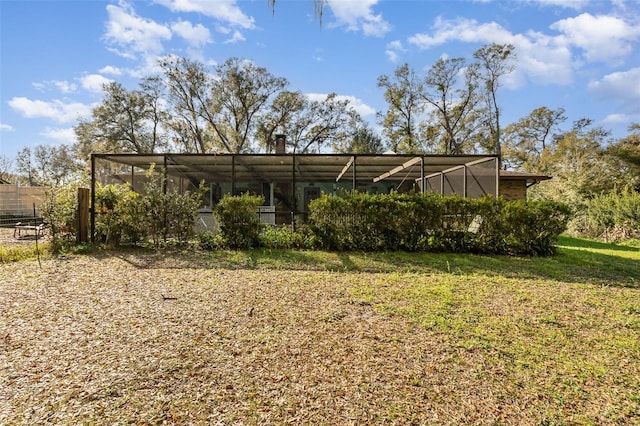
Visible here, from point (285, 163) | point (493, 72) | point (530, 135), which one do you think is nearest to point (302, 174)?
point (285, 163)

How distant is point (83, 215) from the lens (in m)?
7.94

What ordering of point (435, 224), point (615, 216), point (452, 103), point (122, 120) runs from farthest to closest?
point (452, 103) < point (122, 120) < point (615, 216) < point (435, 224)

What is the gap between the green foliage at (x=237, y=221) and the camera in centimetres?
776

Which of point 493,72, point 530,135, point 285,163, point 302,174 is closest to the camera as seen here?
point 285,163

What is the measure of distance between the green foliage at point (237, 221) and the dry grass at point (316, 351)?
8.65 feet

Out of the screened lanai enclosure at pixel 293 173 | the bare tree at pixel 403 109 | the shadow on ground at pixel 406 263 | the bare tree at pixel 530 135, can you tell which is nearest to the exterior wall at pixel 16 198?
the screened lanai enclosure at pixel 293 173

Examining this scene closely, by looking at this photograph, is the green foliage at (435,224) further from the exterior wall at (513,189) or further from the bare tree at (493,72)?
the bare tree at (493,72)

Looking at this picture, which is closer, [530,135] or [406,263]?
[406,263]

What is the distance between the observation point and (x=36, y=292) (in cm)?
452

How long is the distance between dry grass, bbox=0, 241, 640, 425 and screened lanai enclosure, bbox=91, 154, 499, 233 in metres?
4.10

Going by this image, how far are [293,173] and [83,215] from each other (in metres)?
5.38

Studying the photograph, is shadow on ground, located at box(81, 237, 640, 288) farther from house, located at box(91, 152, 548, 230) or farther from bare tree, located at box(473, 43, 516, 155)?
bare tree, located at box(473, 43, 516, 155)

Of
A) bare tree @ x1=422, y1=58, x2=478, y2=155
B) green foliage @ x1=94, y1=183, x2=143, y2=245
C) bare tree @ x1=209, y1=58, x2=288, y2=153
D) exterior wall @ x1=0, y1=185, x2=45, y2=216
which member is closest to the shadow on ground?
green foliage @ x1=94, y1=183, x2=143, y2=245

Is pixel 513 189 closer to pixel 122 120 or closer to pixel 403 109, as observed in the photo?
pixel 403 109
